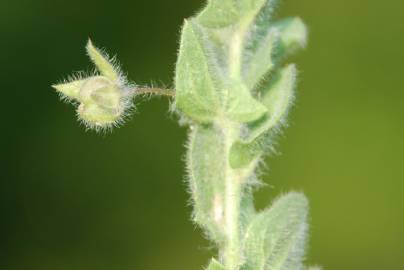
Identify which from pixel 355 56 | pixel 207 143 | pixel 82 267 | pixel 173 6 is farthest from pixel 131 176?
pixel 207 143

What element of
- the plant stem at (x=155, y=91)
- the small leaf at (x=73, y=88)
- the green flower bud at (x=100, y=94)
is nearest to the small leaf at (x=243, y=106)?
the plant stem at (x=155, y=91)

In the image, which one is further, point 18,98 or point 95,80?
point 18,98

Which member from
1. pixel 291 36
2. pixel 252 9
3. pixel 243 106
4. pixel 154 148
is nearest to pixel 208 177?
pixel 243 106

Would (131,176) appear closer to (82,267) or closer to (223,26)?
(82,267)

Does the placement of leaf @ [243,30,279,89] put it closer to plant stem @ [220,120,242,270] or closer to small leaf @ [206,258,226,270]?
plant stem @ [220,120,242,270]

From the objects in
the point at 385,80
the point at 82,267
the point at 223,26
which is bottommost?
the point at 223,26

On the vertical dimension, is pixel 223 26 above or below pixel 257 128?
above

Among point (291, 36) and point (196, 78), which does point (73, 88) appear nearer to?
point (196, 78)
